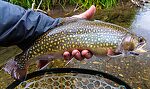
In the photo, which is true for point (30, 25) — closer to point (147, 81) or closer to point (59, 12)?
point (147, 81)

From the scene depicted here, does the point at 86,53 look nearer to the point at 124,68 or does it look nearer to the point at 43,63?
the point at 43,63

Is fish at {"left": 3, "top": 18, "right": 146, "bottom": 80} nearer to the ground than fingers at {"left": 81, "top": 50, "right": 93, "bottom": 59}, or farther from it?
farther from it

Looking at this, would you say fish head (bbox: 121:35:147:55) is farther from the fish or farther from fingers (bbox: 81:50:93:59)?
fingers (bbox: 81:50:93:59)

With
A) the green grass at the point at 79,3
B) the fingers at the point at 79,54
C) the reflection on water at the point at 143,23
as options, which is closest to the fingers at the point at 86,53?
the fingers at the point at 79,54

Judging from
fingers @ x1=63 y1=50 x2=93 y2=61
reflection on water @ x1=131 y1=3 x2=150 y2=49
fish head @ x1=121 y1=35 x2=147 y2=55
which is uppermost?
fish head @ x1=121 y1=35 x2=147 y2=55

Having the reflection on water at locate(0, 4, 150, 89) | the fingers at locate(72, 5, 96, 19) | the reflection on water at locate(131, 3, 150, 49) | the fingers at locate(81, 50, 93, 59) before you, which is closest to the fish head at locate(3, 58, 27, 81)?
the fingers at locate(81, 50, 93, 59)

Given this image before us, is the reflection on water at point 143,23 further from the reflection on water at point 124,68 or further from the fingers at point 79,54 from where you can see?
the fingers at point 79,54

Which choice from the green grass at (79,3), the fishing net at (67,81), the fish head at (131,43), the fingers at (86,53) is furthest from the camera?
the green grass at (79,3)

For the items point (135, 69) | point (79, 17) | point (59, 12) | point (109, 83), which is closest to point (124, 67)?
point (135, 69)
